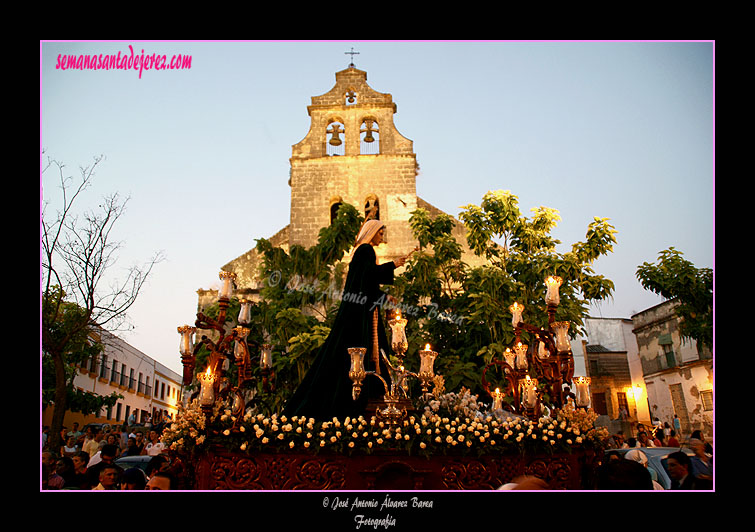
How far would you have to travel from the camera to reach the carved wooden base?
5.27 meters

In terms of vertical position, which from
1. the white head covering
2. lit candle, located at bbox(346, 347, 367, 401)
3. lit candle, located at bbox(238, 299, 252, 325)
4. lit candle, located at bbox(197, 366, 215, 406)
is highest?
the white head covering

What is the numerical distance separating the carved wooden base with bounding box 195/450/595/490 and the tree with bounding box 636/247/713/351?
948 centimetres

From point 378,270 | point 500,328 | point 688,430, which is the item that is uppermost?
point 378,270

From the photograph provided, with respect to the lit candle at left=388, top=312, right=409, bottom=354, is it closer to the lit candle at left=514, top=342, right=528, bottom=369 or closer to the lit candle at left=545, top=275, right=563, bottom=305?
the lit candle at left=545, top=275, right=563, bottom=305

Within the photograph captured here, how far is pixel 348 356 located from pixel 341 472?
1438mm

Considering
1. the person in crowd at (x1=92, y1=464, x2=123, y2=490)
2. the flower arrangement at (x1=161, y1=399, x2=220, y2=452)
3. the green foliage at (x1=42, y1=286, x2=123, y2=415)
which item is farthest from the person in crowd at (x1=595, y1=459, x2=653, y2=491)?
the green foliage at (x1=42, y1=286, x2=123, y2=415)

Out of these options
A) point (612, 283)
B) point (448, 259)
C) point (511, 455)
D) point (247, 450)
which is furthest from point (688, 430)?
point (247, 450)

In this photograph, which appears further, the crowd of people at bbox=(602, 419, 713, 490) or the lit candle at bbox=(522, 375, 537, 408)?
the lit candle at bbox=(522, 375, 537, 408)

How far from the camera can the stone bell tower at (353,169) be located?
20281mm

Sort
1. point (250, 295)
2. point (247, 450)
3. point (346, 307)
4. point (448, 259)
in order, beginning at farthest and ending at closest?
point (250, 295) < point (448, 259) < point (346, 307) < point (247, 450)

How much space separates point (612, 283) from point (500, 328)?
9.93 ft

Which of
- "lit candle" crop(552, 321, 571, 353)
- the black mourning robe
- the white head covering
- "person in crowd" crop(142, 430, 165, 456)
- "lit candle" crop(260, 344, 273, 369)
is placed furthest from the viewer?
"person in crowd" crop(142, 430, 165, 456)

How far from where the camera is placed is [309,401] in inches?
245
